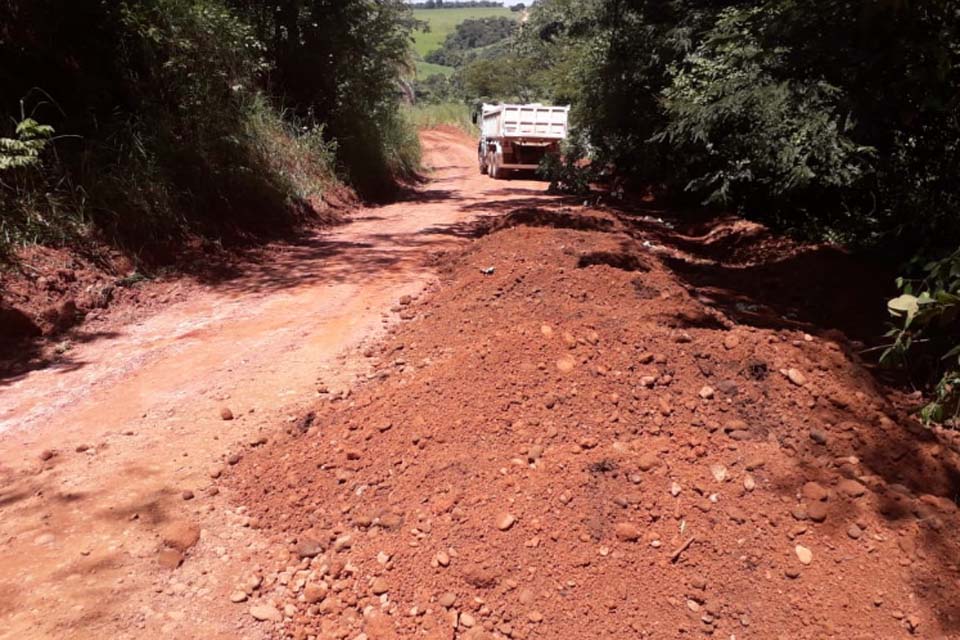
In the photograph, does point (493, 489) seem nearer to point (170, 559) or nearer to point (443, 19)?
point (170, 559)

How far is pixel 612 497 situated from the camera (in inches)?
106

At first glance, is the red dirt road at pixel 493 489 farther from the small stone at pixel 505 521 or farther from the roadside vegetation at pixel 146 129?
the roadside vegetation at pixel 146 129

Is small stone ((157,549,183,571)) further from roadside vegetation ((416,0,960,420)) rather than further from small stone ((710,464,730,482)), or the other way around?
roadside vegetation ((416,0,960,420))

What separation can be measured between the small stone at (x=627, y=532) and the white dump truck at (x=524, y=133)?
54.2 feet

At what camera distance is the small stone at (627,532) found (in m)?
2.54

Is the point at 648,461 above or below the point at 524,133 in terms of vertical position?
above

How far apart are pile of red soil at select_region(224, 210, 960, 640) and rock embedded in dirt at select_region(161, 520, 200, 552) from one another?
0.26 m

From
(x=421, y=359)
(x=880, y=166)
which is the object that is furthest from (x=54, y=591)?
(x=880, y=166)

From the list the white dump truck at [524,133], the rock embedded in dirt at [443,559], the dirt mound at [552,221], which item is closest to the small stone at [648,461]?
the rock embedded in dirt at [443,559]

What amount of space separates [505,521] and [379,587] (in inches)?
21.2

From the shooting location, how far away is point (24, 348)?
5152mm

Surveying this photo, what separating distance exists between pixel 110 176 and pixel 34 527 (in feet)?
17.6

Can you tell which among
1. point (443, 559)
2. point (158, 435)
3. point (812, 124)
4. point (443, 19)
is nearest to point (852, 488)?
point (443, 559)

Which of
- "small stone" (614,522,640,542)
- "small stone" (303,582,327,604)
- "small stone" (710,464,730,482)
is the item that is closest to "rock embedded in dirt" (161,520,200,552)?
"small stone" (303,582,327,604)
